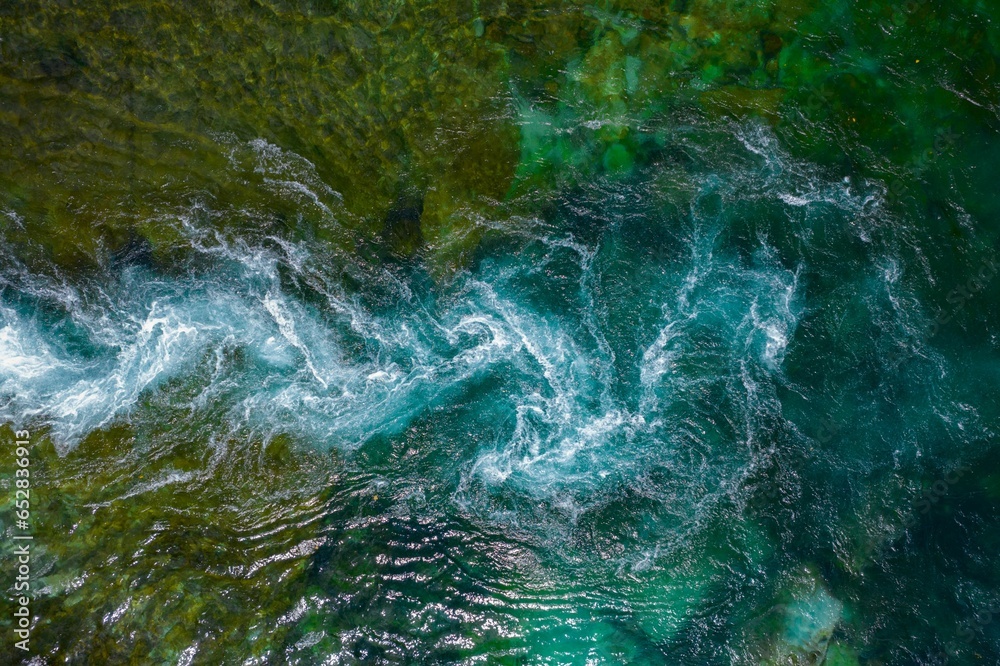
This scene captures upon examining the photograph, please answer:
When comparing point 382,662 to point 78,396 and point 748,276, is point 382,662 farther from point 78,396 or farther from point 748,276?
point 748,276

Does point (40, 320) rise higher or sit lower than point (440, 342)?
higher

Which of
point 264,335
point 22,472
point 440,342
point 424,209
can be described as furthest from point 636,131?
point 22,472

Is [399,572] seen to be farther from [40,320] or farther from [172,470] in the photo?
[40,320]

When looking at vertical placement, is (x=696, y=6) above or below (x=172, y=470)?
above

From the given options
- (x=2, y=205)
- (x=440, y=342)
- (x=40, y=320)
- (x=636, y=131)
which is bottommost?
(x=440, y=342)

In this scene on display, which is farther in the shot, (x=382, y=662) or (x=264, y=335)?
(x=264, y=335)

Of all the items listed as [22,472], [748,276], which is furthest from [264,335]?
[748,276]
